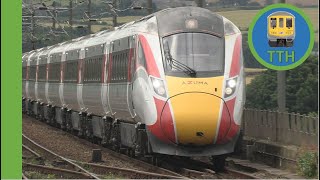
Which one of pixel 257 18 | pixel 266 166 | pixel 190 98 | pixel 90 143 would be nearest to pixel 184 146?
pixel 190 98

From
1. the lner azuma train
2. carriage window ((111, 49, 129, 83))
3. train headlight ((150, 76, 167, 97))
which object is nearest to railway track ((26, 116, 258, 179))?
the lner azuma train

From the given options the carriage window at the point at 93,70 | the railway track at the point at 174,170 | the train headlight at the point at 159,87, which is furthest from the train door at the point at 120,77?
the train headlight at the point at 159,87

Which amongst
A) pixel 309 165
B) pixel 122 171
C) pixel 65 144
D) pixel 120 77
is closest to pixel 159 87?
pixel 122 171

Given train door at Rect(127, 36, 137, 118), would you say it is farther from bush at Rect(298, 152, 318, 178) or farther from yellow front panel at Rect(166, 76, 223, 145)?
bush at Rect(298, 152, 318, 178)

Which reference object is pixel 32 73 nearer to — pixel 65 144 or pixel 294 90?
pixel 294 90

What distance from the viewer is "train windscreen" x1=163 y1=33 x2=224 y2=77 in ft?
48.1

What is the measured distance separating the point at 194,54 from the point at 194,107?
1303mm

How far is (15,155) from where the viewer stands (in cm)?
676

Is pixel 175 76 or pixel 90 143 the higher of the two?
pixel 175 76

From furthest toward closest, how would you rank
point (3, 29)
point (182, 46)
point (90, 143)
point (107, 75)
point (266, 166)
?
point (90, 143) → point (107, 75) → point (266, 166) → point (182, 46) → point (3, 29)

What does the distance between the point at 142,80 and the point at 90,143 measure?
10.8 metres

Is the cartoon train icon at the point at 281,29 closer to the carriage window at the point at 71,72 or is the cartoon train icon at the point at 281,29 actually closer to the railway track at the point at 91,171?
the railway track at the point at 91,171

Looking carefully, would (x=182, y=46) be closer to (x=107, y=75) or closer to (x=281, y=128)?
(x=281, y=128)

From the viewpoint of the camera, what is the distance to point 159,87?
47.5 ft
